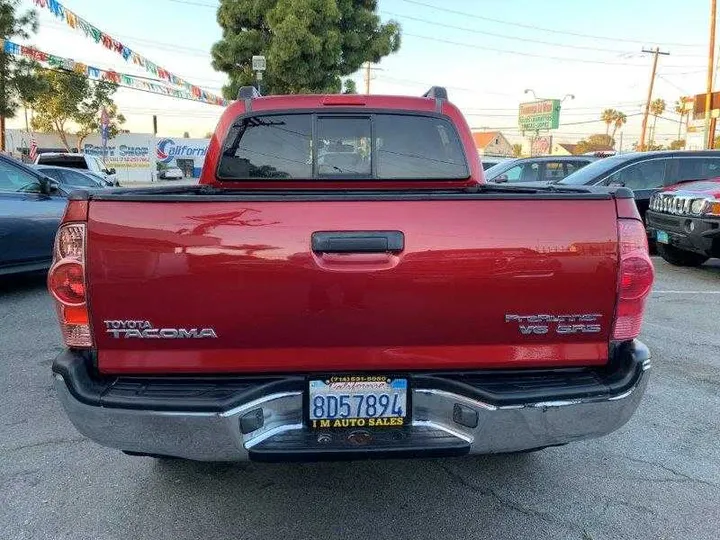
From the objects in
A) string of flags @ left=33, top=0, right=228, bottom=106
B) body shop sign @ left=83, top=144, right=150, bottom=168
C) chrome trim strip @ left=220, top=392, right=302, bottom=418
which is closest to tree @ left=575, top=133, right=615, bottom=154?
body shop sign @ left=83, top=144, right=150, bottom=168

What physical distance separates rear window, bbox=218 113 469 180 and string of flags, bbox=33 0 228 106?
10.2 m

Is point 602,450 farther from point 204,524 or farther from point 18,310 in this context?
point 18,310

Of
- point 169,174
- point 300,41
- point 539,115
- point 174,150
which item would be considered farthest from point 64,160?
point 539,115

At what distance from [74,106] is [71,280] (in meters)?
43.8

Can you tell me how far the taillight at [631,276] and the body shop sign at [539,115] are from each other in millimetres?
70671

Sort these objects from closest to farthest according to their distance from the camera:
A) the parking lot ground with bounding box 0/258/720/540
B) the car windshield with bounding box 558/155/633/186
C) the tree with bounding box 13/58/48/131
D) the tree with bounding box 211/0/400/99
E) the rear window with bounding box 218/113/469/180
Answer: the parking lot ground with bounding box 0/258/720/540
the rear window with bounding box 218/113/469/180
the car windshield with bounding box 558/155/633/186
the tree with bounding box 13/58/48/131
the tree with bounding box 211/0/400/99

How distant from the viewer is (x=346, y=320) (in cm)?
214

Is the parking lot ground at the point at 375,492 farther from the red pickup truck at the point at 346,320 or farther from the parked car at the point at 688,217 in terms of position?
the parked car at the point at 688,217

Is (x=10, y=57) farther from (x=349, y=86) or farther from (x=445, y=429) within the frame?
(x=445, y=429)

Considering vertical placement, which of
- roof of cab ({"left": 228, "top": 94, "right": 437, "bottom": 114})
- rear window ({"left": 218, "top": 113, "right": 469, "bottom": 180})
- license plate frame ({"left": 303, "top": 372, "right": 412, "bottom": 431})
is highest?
roof of cab ({"left": 228, "top": 94, "right": 437, "bottom": 114})

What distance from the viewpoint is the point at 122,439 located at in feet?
7.00

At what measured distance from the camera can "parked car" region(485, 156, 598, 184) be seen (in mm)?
12609

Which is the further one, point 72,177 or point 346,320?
point 72,177

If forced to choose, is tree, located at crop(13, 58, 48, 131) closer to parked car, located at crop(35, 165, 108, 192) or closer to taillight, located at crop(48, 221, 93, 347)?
parked car, located at crop(35, 165, 108, 192)
